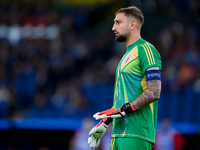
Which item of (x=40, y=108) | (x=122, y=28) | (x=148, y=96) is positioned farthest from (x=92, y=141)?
(x=40, y=108)

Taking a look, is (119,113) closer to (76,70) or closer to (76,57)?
(76,70)

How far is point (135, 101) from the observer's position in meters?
3.81

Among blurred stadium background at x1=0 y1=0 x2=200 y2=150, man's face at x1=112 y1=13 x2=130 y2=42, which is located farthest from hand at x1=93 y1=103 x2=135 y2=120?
blurred stadium background at x1=0 y1=0 x2=200 y2=150

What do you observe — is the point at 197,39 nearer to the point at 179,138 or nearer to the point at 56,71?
the point at 179,138

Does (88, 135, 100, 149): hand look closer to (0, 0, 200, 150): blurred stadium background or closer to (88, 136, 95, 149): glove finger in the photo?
(88, 136, 95, 149): glove finger

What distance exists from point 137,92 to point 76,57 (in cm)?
908

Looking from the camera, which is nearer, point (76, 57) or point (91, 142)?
point (91, 142)

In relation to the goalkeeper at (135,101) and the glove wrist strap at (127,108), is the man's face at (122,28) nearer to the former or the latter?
the goalkeeper at (135,101)

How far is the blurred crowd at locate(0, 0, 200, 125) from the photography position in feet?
35.8

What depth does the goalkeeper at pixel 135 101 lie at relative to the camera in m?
3.80

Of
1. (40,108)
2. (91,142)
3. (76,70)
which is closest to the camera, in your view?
(91,142)

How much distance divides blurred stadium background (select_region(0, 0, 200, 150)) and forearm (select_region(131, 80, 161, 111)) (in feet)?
20.2

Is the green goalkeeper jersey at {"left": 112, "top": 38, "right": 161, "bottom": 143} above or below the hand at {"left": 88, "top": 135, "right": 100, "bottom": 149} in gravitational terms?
above

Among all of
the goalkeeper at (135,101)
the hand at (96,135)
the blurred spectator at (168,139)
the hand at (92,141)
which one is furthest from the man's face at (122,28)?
the blurred spectator at (168,139)
